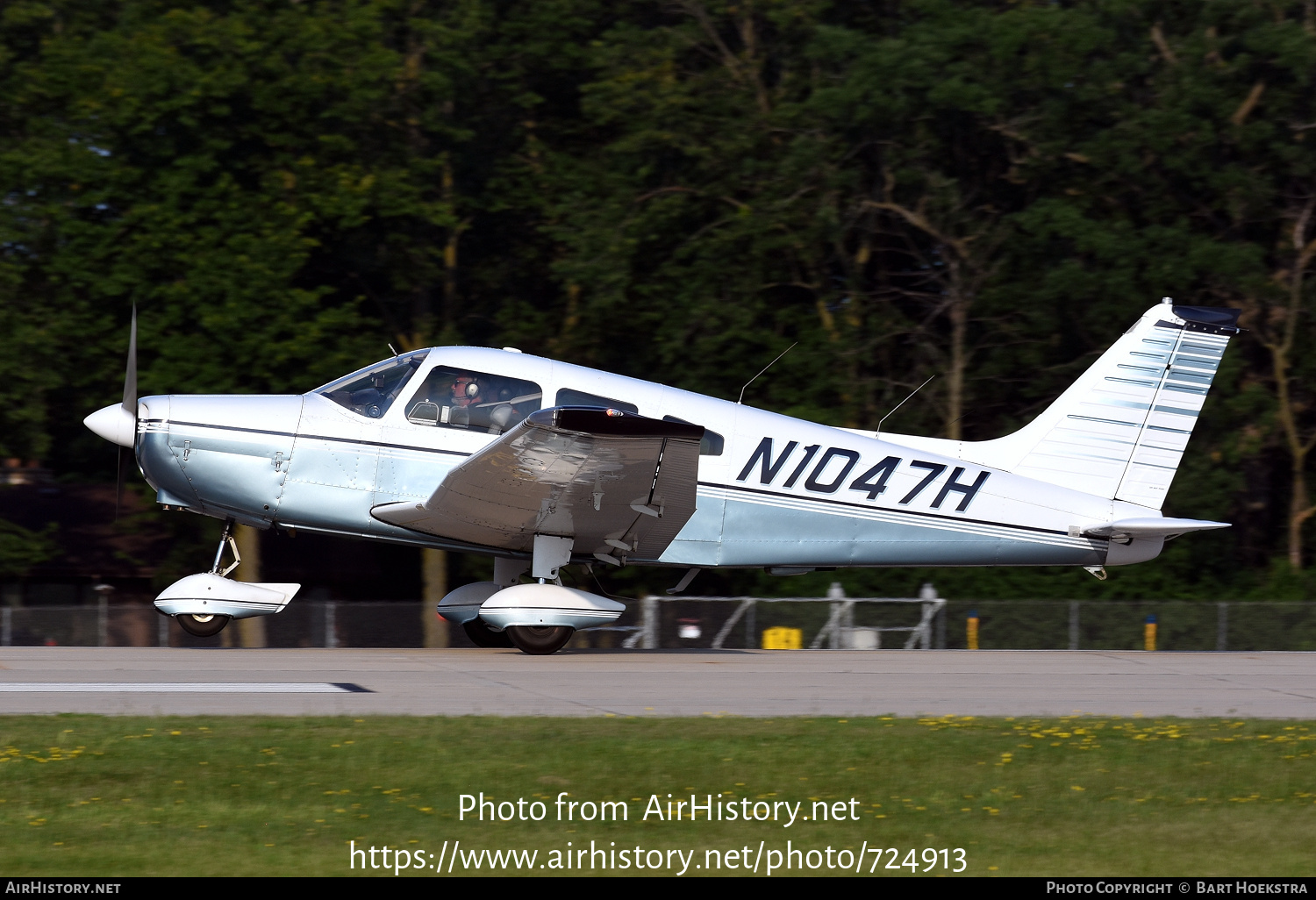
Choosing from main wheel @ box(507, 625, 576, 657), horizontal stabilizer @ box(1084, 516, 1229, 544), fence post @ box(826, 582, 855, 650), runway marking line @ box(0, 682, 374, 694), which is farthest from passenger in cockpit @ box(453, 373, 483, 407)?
fence post @ box(826, 582, 855, 650)

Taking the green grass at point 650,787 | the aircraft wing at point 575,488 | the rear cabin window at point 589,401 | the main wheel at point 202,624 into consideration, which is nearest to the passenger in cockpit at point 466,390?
the rear cabin window at point 589,401

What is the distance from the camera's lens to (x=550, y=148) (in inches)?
1016

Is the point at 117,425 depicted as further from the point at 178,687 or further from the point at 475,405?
the point at 178,687

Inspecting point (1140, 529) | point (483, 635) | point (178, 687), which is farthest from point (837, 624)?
point (178, 687)

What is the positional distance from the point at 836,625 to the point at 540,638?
17.7 feet

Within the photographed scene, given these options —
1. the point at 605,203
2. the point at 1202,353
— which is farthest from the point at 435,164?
the point at 1202,353

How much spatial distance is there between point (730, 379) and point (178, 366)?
8.29 metres

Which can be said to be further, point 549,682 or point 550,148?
point 550,148

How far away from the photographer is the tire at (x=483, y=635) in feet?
43.1

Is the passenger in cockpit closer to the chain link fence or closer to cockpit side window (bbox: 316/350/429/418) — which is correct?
cockpit side window (bbox: 316/350/429/418)

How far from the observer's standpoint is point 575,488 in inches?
446

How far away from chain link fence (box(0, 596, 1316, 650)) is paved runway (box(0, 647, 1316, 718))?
7.88 ft

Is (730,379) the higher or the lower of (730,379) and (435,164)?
the lower

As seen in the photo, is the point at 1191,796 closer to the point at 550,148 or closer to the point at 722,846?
the point at 722,846
